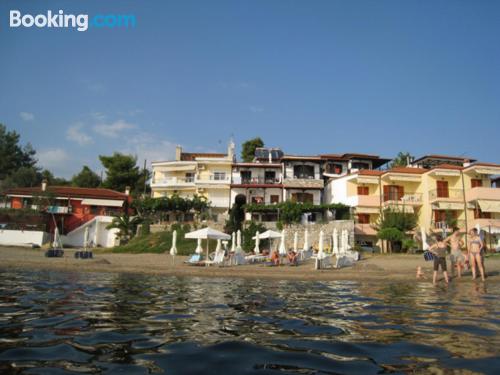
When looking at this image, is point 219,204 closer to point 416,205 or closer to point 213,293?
point 416,205

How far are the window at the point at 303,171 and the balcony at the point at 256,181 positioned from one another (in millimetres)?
2397

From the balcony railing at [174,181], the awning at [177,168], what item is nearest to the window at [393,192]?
the balcony railing at [174,181]

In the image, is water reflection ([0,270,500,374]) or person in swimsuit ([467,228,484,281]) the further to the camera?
person in swimsuit ([467,228,484,281])

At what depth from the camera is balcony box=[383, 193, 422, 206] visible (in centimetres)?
3775

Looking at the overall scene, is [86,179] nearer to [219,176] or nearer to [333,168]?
[219,176]

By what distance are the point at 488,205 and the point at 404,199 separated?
7.79 meters

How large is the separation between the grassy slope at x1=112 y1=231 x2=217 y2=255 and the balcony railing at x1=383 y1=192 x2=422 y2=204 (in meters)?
19.4

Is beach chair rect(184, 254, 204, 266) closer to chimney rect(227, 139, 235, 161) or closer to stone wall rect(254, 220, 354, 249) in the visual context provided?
stone wall rect(254, 220, 354, 249)

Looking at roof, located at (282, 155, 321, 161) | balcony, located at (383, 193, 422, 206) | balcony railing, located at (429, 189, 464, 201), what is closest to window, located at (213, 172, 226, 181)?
roof, located at (282, 155, 321, 161)

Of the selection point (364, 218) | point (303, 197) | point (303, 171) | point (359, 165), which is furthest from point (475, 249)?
point (359, 165)

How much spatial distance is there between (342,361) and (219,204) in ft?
139

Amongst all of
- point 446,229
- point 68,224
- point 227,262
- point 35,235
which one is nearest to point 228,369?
point 227,262

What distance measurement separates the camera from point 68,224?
43562 mm

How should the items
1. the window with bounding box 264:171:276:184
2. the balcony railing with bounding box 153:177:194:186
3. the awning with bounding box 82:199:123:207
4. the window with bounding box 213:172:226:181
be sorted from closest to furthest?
the awning with bounding box 82:199:123:207 → the window with bounding box 264:171:276:184 → the window with bounding box 213:172:226:181 → the balcony railing with bounding box 153:177:194:186
